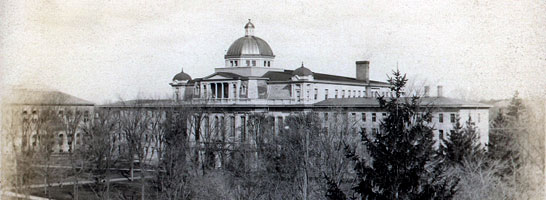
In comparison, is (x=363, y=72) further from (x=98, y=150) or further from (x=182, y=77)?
(x=98, y=150)

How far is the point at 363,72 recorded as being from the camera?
79.7 metres

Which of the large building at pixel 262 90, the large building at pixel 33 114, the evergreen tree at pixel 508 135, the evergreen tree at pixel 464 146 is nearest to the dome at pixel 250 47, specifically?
the large building at pixel 262 90

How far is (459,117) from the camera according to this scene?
174 feet

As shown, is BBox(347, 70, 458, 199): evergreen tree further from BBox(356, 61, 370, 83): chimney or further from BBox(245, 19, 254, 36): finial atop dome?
BBox(356, 61, 370, 83): chimney

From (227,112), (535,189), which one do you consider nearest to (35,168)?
(535,189)

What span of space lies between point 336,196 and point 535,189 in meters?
11.6

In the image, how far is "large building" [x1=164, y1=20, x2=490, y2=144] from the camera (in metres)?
66.7

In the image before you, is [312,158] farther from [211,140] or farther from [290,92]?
[290,92]

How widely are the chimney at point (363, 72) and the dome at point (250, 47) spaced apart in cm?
1147

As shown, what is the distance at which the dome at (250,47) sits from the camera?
74062mm

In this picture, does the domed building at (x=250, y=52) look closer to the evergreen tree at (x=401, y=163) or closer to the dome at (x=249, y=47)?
the dome at (x=249, y=47)

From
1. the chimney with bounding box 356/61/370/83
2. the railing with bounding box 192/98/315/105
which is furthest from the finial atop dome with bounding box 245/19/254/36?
the chimney with bounding box 356/61/370/83

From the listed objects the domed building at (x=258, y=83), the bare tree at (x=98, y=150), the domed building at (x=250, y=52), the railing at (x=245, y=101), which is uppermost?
the domed building at (x=250, y=52)

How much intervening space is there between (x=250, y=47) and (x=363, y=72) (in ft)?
49.1
